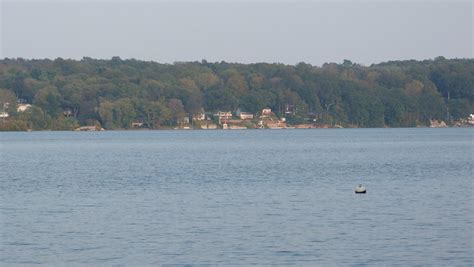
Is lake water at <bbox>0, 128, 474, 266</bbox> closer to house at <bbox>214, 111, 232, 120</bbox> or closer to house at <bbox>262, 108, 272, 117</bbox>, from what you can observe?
house at <bbox>262, 108, 272, 117</bbox>

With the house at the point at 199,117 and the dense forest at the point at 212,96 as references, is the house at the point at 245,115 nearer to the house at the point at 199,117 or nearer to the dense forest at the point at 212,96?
the dense forest at the point at 212,96

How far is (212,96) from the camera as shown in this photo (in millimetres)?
181000

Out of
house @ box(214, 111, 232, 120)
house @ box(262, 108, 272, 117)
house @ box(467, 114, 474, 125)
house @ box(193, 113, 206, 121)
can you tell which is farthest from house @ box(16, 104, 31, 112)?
house @ box(467, 114, 474, 125)

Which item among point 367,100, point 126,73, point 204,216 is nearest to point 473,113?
point 367,100

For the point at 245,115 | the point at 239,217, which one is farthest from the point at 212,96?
the point at 239,217

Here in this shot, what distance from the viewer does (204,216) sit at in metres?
33.3

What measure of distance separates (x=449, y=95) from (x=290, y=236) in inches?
6692

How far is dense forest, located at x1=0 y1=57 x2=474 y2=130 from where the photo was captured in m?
168

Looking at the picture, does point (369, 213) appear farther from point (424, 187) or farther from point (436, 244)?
point (424, 187)

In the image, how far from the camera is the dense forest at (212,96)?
168250 mm

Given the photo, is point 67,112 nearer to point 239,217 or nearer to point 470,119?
point 470,119

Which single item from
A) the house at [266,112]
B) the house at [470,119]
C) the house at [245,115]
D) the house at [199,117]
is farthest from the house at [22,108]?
the house at [470,119]

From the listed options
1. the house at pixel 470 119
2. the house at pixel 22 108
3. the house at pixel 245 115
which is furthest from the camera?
the house at pixel 470 119

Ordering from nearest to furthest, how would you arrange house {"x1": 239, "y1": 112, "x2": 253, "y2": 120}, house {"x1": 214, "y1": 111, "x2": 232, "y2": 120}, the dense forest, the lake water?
1. the lake water
2. the dense forest
3. house {"x1": 214, "y1": 111, "x2": 232, "y2": 120}
4. house {"x1": 239, "y1": 112, "x2": 253, "y2": 120}
